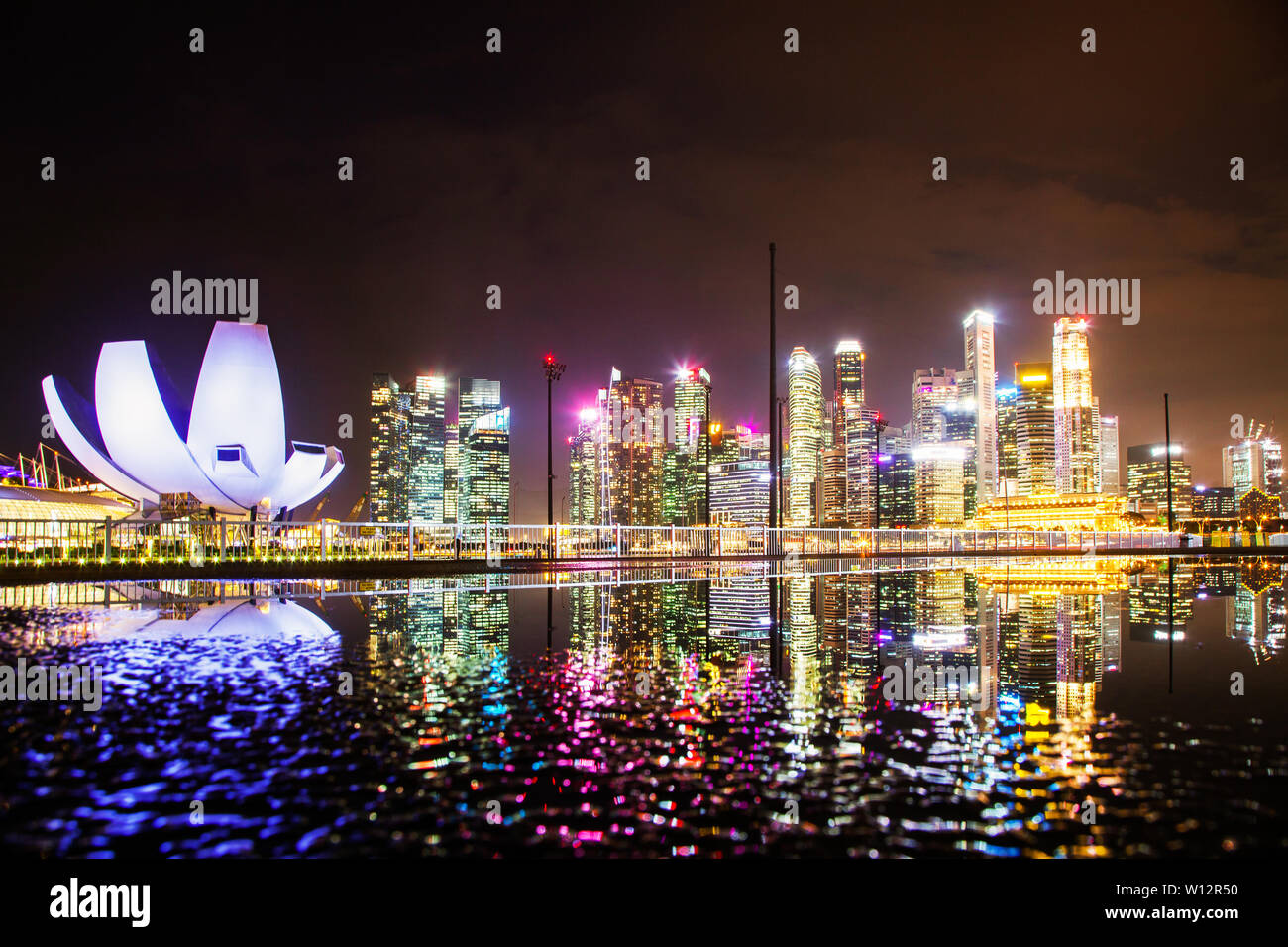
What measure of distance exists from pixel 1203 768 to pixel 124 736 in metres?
4.47

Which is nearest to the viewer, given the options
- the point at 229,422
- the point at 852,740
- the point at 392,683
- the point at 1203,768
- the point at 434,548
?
the point at 1203,768

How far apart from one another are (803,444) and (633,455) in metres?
20.2

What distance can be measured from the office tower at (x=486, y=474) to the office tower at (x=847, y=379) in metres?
51.4

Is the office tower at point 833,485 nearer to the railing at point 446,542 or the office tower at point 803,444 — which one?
the office tower at point 803,444

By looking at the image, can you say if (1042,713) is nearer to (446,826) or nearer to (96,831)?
(446,826)

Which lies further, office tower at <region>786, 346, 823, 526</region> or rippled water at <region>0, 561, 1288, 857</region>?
office tower at <region>786, 346, 823, 526</region>

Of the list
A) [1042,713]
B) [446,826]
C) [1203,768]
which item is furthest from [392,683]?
[1203,768]

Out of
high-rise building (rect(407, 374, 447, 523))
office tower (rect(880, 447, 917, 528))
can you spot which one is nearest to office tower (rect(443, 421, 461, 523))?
high-rise building (rect(407, 374, 447, 523))

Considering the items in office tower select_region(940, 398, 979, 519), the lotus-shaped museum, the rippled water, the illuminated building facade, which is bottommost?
the illuminated building facade

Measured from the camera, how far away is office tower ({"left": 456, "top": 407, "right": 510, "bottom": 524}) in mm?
88931

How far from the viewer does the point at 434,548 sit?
2528 cm

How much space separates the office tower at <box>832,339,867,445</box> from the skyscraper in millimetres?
63838

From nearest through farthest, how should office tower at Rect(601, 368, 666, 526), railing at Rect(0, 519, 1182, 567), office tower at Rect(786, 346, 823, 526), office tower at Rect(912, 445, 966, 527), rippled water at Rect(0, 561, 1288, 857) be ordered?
rippled water at Rect(0, 561, 1288, 857) → railing at Rect(0, 519, 1182, 567) → office tower at Rect(786, 346, 823, 526) → office tower at Rect(601, 368, 666, 526) → office tower at Rect(912, 445, 966, 527)

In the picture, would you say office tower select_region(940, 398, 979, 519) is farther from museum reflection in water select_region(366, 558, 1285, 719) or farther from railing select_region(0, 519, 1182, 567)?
museum reflection in water select_region(366, 558, 1285, 719)
